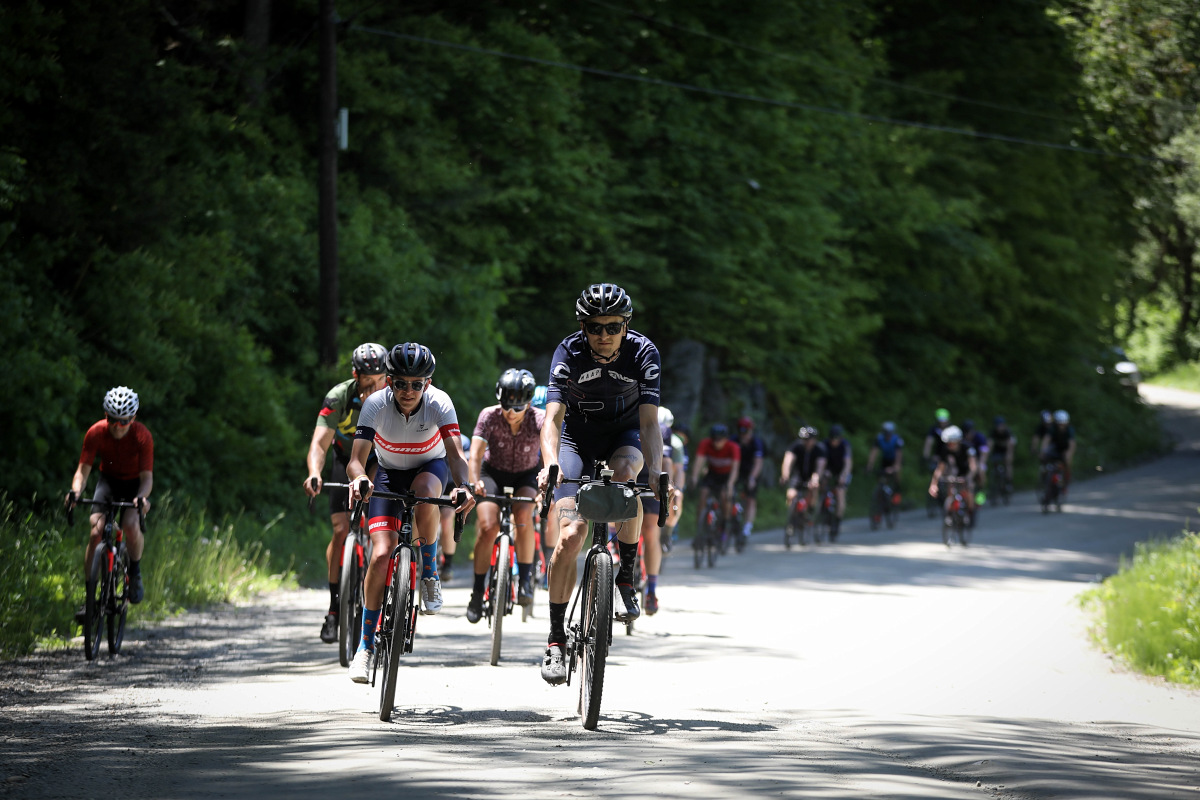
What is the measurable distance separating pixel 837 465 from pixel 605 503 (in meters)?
17.6

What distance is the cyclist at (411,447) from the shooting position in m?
8.03

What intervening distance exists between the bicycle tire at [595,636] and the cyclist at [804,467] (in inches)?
623

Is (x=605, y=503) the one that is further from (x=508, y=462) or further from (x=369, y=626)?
(x=508, y=462)

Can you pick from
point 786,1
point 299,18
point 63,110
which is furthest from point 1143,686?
point 786,1

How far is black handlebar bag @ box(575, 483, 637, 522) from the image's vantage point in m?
7.18

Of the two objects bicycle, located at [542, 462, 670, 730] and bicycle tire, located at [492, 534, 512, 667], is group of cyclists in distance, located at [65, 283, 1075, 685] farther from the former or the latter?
bicycle tire, located at [492, 534, 512, 667]

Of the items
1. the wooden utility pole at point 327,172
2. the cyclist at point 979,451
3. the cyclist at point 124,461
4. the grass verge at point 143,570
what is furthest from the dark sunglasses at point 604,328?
the cyclist at point 979,451

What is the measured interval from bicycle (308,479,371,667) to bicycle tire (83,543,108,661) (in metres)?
1.85

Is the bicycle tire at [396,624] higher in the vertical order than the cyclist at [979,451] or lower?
lower

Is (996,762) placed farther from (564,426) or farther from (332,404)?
(332,404)

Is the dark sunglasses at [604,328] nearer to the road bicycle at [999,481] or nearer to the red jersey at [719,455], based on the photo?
the red jersey at [719,455]

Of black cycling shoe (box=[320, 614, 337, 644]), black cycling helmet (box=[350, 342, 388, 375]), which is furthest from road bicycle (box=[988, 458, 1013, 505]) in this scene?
black cycling helmet (box=[350, 342, 388, 375])

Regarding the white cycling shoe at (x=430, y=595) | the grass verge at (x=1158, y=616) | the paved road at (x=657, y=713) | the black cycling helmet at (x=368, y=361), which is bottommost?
the paved road at (x=657, y=713)

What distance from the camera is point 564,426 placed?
7.89m
